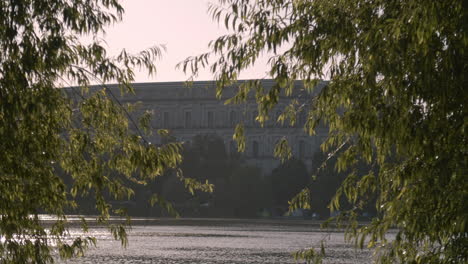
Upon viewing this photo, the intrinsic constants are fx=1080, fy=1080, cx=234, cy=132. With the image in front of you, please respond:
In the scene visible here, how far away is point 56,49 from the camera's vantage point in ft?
32.3

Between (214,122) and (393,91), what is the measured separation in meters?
135

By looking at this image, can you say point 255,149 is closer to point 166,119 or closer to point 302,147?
point 302,147

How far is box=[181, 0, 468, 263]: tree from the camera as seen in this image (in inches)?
348

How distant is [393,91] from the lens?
896cm

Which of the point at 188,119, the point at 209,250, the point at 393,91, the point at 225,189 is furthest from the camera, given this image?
the point at 188,119

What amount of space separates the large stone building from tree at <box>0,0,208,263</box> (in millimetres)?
121998

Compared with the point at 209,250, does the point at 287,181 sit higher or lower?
higher

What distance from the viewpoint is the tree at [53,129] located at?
31.7 feet

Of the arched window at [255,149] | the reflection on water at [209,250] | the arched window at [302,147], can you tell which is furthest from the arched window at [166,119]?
the reflection on water at [209,250]

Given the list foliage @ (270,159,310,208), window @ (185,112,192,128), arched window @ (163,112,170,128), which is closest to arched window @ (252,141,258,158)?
window @ (185,112,192,128)

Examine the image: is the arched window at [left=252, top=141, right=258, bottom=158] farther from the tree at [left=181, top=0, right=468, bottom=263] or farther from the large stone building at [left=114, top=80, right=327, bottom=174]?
the tree at [left=181, top=0, right=468, bottom=263]

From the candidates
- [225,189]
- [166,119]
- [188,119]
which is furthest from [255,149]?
[225,189]

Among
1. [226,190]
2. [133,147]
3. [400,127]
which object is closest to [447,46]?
[400,127]

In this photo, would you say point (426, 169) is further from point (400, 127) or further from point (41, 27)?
point (41, 27)
